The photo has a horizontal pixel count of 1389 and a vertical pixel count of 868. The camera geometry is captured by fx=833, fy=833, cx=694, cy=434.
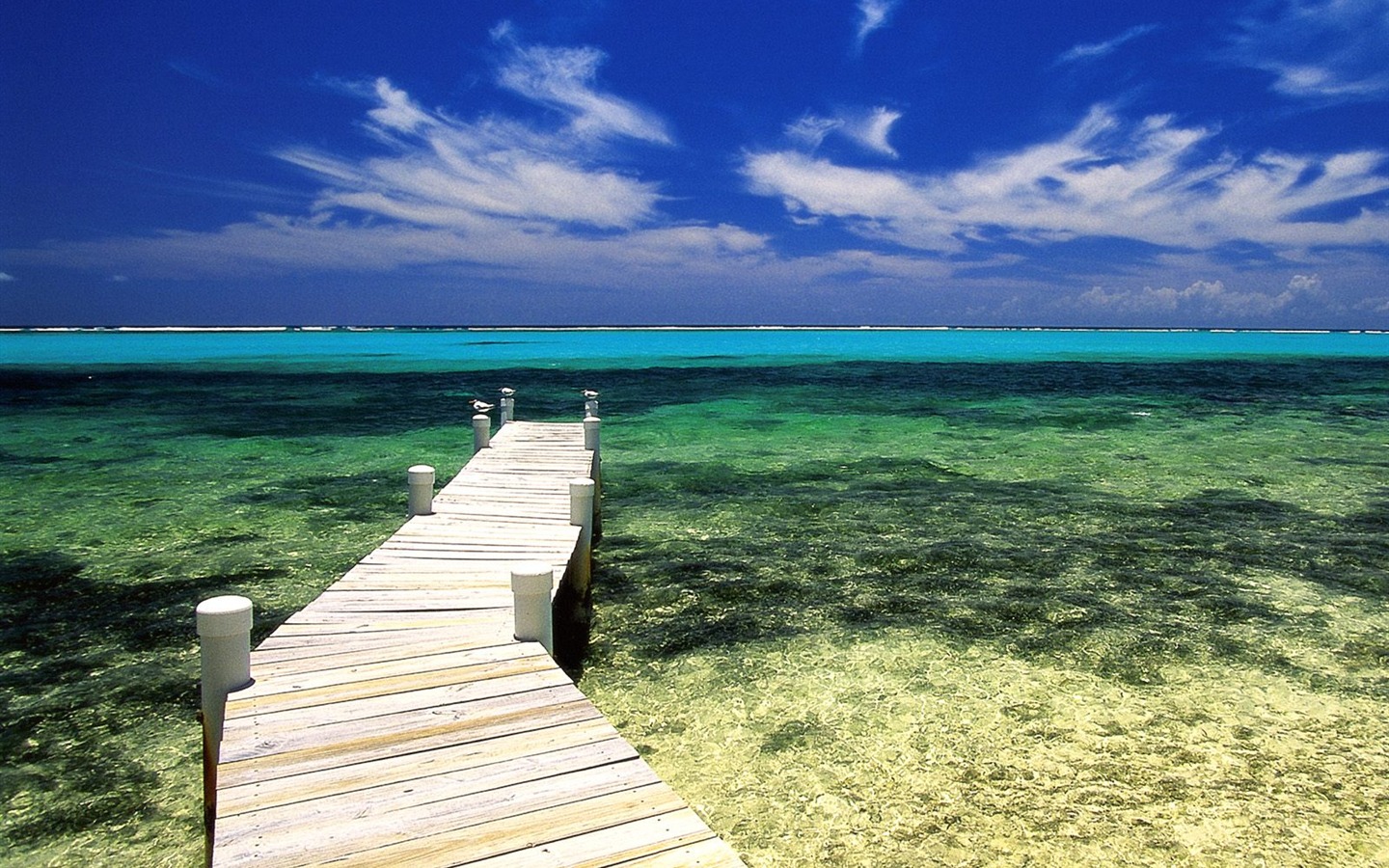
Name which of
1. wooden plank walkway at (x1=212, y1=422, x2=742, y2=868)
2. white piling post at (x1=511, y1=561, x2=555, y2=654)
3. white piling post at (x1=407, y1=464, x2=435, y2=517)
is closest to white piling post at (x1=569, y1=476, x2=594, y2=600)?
wooden plank walkway at (x1=212, y1=422, x2=742, y2=868)

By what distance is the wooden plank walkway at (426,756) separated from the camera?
323 centimetres

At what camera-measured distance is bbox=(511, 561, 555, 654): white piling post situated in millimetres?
5348

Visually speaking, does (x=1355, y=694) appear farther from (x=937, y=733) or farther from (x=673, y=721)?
(x=673, y=721)

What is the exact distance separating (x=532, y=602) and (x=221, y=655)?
1.76 metres

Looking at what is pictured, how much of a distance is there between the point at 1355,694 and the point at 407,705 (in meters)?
7.42

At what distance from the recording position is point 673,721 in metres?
6.60

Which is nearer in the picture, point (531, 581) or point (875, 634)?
point (531, 581)

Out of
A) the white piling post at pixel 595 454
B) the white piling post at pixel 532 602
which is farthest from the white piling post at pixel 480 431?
the white piling post at pixel 532 602

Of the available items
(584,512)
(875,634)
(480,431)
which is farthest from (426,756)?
(480,431)

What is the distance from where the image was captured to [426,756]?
3963 mm

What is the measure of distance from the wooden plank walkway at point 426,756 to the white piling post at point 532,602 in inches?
4.7

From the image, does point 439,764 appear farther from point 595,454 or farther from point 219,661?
point 595,454

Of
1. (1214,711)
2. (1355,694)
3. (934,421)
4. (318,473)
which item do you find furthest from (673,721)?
(934,421)

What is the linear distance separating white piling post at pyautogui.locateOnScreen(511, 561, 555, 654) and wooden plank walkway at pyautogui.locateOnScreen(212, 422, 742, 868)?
4.7 inches
